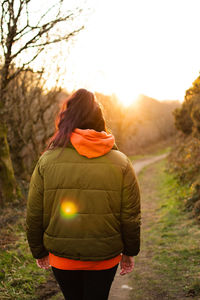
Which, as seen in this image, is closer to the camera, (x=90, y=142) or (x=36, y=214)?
(x=90, y=142)

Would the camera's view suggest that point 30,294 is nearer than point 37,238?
No

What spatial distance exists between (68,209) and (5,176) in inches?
272

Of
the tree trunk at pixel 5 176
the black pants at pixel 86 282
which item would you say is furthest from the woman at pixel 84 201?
the tree trunk at pixel 5 176

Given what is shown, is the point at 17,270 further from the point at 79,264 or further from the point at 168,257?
the point at 79,264

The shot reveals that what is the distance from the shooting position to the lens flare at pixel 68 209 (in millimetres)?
1960

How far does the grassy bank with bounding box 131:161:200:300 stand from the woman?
6.56 ft

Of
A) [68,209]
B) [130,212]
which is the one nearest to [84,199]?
[68,209]

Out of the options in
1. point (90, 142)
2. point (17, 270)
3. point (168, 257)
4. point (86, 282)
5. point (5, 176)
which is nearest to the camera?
point (90, 142)

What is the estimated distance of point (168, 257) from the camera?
4906 mm

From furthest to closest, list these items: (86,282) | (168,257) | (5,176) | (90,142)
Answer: (5,176) → (168,257) → (86,282) → (90,142)

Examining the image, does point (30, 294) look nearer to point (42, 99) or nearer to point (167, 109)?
point (42, 99)

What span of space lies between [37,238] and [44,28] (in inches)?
274

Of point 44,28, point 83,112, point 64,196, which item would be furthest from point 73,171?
point 44,28

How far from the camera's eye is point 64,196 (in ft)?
6.48
